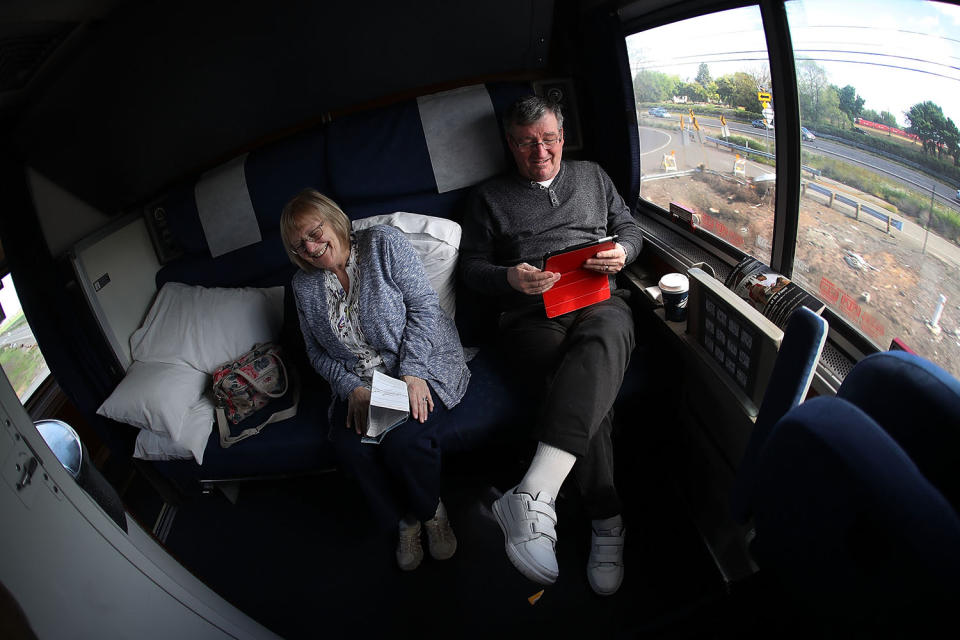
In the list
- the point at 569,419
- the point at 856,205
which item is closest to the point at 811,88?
the point at 856,205

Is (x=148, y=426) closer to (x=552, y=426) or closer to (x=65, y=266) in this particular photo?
(x=65, y=266)

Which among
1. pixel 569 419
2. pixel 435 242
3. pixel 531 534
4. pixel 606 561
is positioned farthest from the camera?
pixel 435 242

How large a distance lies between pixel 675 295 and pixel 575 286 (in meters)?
0.34

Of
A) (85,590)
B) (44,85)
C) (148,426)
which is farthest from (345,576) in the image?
(44,85)

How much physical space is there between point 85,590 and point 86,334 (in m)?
1.55

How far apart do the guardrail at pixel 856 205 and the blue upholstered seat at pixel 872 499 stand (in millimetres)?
594

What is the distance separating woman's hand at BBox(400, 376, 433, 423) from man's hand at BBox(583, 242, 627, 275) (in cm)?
72

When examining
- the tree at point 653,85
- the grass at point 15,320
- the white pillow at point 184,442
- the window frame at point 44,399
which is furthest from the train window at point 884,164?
the window frame at point 44,399

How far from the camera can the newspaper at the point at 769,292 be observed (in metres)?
1.41

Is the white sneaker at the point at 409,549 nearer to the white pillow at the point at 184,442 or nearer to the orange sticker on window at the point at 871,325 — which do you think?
the white pillow at the point at 184,442

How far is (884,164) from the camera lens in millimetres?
1244

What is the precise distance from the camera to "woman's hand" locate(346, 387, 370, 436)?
1.74m

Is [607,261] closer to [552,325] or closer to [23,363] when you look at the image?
[552,325]

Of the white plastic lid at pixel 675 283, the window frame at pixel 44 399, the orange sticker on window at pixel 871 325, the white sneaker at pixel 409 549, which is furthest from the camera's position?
the window frame at pixel 44 399
